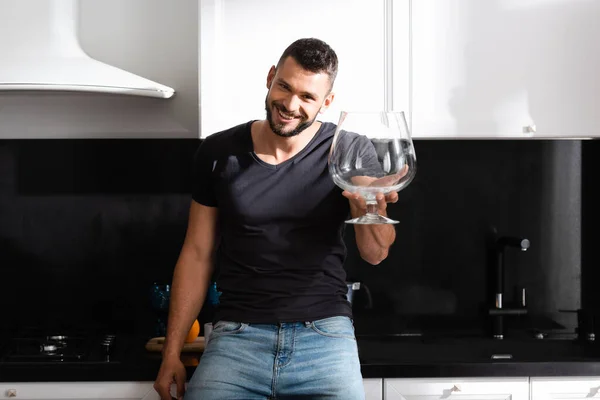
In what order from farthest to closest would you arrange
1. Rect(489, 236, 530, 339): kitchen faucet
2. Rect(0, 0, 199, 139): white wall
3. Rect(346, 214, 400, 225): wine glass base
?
Rect(489, 236, 530, 339): kitchen faucet, Rect(0, 0, 199, 139): white wall, Rect(346, 214, 400, 225): wine glass base

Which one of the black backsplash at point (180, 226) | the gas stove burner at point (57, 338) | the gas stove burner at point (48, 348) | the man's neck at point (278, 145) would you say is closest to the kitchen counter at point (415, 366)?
the gas stove burner at point (48, 348)

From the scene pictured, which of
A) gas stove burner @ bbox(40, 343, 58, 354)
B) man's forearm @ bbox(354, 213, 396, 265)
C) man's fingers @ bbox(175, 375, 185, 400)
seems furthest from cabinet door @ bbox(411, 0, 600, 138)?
gas stove burner @ bbox(40, 343, 58, 354)

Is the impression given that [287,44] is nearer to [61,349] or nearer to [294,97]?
[294,97]

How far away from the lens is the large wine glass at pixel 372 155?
176 cm

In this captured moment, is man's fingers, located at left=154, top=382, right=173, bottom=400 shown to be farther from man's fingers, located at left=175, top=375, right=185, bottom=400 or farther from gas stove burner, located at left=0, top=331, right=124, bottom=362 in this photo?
gas stove burner, located at left=0, top=331, right=124, bottom=362

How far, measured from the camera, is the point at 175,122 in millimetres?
2799

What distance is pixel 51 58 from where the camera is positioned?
8.86 ft

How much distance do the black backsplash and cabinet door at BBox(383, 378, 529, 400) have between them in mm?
576

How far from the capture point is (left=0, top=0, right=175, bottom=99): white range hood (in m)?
2.56

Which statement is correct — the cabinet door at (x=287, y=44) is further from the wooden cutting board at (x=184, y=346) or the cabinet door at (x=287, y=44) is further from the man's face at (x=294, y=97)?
the wooden cutting board at (x=184, y=346)

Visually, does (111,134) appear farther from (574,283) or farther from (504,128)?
(574,283)

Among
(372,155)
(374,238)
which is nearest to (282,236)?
(374,238)

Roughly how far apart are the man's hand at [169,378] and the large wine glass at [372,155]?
31.0 inches

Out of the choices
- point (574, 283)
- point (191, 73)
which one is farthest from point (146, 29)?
point (574, 283)
